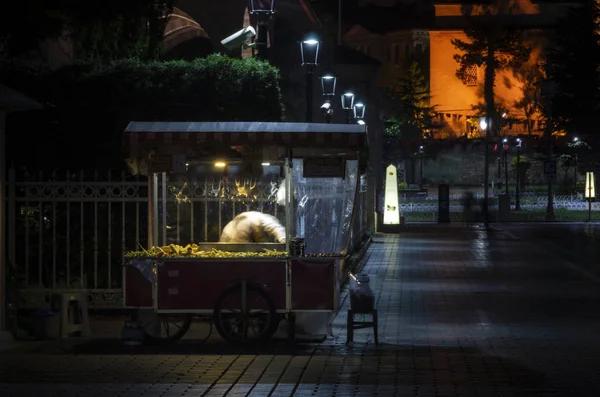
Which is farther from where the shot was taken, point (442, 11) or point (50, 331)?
point (442, 11)

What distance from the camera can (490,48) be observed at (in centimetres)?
11512

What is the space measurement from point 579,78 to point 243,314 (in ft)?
239

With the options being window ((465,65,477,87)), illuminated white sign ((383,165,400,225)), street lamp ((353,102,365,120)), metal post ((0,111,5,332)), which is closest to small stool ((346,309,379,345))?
metal post ((0,111,5,332))

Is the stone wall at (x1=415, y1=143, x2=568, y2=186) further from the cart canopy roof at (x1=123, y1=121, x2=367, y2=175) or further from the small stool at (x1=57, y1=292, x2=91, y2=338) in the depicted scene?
the cart canopy roof at (x1=123, y1=121, x2=367, y2=175)

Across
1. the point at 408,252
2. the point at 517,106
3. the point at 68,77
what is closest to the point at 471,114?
the point at 517,106

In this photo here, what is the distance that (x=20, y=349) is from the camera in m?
14.3

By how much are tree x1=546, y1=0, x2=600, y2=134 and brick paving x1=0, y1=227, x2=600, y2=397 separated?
209 feet

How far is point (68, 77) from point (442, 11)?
343 ft

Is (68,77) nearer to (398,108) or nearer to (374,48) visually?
(398,108)

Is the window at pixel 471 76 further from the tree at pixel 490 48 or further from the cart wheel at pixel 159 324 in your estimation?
the cart wheel at pixel 159 324

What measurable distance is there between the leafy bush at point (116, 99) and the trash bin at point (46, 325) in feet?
15.1

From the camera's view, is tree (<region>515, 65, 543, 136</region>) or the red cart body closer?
the red cart body

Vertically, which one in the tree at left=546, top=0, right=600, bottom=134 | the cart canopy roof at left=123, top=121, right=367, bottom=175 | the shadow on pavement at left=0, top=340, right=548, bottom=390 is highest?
the tree at left=546, top=0, right=600, bottom=134

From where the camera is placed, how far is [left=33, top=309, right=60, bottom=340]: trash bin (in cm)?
1519
